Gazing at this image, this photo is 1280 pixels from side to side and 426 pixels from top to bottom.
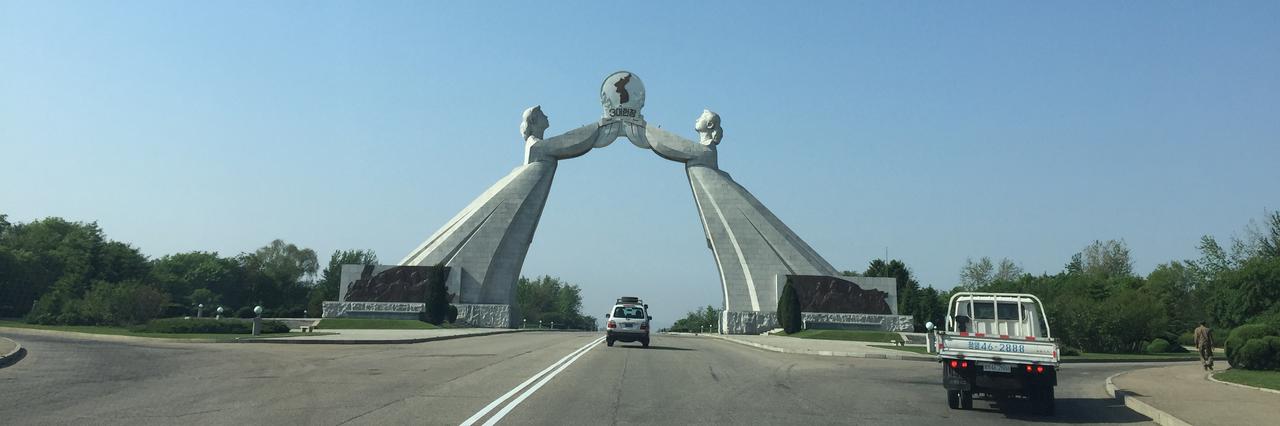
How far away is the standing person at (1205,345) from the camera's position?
22297 millimetres

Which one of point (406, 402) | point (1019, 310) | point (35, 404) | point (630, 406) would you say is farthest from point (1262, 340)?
point (35, 404)

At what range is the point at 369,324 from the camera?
5225 centimetres

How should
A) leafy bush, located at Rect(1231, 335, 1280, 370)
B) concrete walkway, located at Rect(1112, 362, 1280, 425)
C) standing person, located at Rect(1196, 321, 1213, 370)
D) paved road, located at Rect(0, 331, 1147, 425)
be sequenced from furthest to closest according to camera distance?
leafy bush, located at Rect(1231, 335, 1280, 370), standing person, located at Rect(1196, 321, 1213, 370), concrete walkway, located at Rect(1112, 362, 1280, 425), paved road, located at Rect(0, 331, 1147, 425)

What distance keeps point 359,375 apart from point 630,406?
652 cm

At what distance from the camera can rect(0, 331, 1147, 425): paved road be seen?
10.1 meters

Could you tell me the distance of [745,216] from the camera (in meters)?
64.6

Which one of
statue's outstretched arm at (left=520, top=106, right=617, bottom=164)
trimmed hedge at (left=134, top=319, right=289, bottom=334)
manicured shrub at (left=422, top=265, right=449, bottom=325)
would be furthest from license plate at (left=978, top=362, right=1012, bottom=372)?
statue's outstretched arm at (left=520, top=106, right=617, bottom=164)

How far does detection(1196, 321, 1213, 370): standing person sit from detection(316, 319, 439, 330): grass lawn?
40.2 metres

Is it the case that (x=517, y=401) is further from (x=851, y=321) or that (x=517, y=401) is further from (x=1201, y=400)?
(x=851, y=321)

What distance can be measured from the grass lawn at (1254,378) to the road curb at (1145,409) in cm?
362

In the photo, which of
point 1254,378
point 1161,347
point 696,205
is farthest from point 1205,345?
point 696,205

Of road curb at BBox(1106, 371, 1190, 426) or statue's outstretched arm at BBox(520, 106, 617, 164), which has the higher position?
statue's outstretched arm at BBox(520, 106, 617, 164)

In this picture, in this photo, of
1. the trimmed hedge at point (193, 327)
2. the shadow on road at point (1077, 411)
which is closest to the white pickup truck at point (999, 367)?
the shadow on road at point (1077, 411)

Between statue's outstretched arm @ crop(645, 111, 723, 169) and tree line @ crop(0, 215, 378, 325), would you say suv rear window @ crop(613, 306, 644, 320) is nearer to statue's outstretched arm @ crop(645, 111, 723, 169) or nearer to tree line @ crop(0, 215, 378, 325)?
tree line @ crop(0, 215, 378, 325)
